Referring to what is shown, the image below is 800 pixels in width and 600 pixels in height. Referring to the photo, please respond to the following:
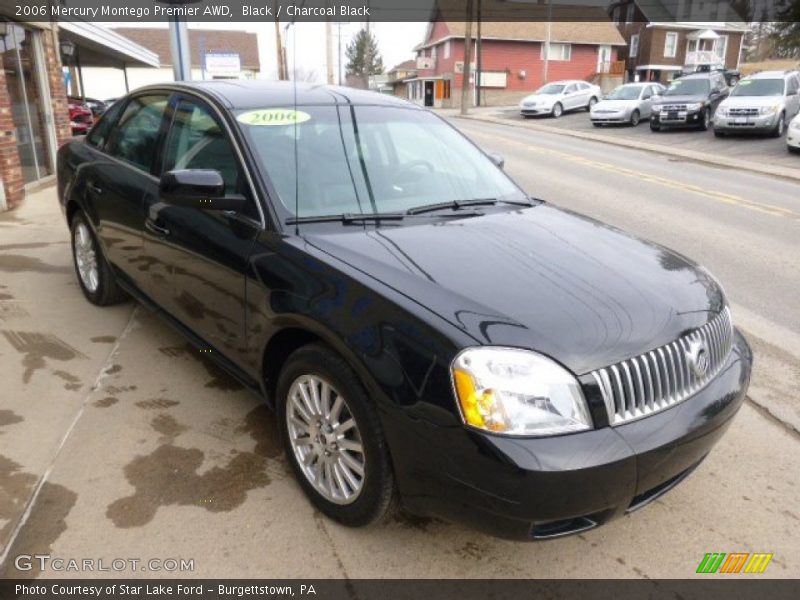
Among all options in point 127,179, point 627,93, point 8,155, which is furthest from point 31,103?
point 627,93

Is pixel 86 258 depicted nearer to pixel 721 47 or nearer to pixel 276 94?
pixel 276 94

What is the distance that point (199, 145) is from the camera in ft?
11.6

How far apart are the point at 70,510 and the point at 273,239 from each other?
1.40 metres

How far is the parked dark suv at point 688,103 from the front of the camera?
2116 centimetres

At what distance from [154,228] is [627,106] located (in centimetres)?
2401

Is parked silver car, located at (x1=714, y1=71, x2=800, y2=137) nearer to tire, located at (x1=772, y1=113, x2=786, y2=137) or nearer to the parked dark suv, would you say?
tire, located at (x1=772, y1=113, x2=786, y2=137)

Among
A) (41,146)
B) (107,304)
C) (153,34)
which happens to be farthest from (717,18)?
(107,304)

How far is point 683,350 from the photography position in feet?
7.80

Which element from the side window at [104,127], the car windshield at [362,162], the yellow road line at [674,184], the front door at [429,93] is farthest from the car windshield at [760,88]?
the front door at [429,93]

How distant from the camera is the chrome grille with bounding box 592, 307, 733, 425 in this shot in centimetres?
215

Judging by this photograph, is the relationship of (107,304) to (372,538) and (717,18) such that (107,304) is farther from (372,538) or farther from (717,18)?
(717,18)

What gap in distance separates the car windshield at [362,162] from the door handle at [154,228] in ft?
2.64

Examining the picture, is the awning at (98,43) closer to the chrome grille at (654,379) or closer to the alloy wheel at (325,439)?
the alloy wheel at (325,439)

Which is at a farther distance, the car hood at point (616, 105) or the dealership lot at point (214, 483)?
the car hood at point (616, 105)
